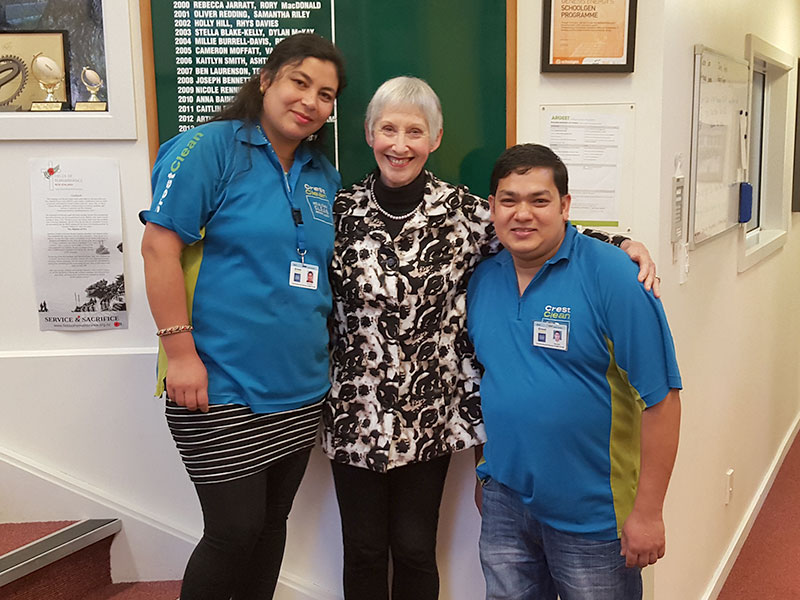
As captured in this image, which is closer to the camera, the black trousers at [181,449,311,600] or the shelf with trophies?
the black trousers at [181,449,311,600]

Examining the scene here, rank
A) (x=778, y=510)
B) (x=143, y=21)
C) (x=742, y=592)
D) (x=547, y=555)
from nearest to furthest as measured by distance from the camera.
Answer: (x=547, y=555) < (x=143, y=21) < (x=742, y=592) < (x=778, y=510)

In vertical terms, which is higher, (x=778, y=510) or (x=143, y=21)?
(x=143, y=21)

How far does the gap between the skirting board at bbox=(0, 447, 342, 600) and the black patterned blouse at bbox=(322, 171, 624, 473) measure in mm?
685

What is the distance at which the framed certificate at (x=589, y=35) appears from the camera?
180 centimetres

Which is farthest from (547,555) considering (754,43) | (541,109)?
(754,43)

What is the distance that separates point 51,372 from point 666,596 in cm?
190

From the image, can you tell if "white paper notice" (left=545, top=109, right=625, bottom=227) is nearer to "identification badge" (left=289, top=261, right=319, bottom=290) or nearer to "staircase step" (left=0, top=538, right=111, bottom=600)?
"identification badge" (left=289, top=261, right=319, bottom=290)

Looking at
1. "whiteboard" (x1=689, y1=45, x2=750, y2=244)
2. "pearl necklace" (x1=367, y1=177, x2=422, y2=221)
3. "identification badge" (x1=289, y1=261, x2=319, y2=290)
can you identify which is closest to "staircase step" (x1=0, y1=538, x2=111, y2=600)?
"identification badge" (x1=289, y1=261, x2=319, y2=290)

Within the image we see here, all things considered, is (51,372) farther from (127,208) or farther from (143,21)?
(143,21)

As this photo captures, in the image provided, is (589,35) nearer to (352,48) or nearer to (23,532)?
(352,48)

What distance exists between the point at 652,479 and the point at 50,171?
65.8 inches

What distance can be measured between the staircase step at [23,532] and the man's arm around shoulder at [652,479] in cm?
150

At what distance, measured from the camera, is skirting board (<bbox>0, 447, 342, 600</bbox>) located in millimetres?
1974

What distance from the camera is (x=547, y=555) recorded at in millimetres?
1505
